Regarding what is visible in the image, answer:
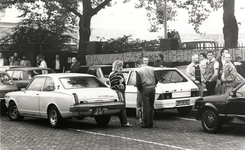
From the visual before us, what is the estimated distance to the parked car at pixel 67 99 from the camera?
1038cm

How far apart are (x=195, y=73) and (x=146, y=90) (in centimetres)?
332

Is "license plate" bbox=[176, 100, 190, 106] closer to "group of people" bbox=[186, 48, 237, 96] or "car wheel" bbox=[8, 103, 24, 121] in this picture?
"group of people" bbox=[186, 48, 237, 96]

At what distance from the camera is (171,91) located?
1200 cm

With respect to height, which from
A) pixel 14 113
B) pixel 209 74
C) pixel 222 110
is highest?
pixel 209 74

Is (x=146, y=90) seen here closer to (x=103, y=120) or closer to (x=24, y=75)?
(x=103, y=120)

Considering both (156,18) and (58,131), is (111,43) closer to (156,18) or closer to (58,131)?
(156,18)

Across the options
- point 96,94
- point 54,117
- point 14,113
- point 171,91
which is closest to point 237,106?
point 171,91

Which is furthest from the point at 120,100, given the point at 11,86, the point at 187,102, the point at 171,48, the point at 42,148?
the point at 171,48

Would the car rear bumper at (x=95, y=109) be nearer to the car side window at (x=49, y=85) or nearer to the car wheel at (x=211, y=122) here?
the car side window at (x=49, y=85)

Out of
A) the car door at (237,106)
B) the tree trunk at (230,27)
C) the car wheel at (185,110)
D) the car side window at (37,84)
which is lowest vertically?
the car wheel at (185,110)

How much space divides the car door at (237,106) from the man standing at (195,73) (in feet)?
13.6

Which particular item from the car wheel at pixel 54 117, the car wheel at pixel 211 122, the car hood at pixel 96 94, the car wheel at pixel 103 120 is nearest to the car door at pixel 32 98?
the car wheel at pixel 54 117

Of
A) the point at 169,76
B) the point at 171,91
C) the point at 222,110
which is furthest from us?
the point at 169,76

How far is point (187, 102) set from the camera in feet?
40.2
